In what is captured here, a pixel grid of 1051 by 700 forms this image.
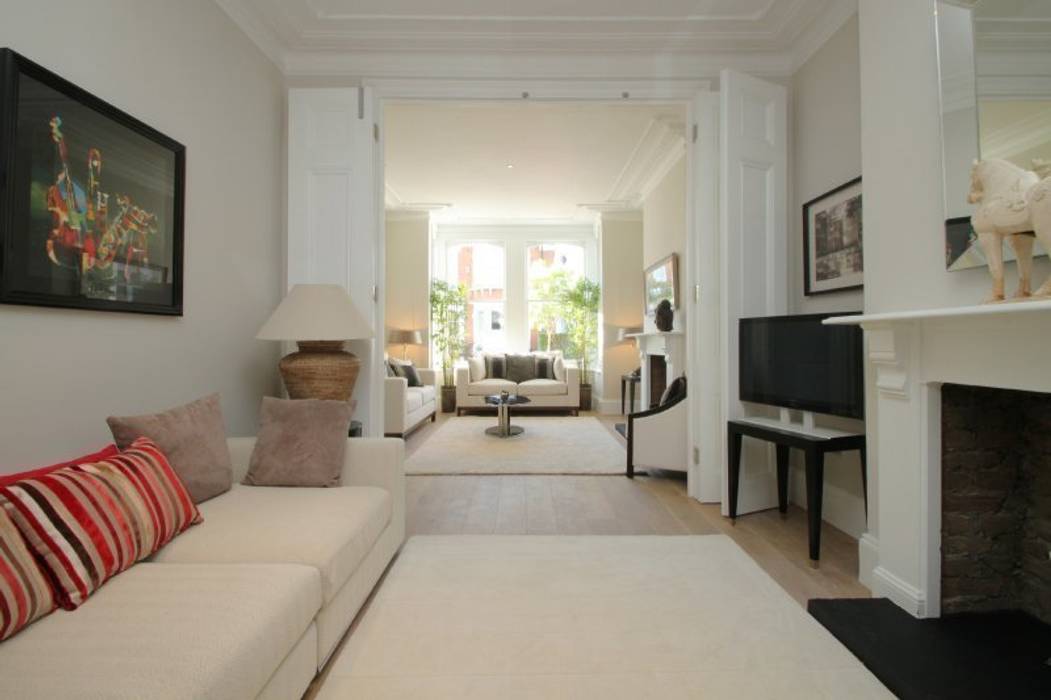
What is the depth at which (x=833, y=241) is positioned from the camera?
9.38ft

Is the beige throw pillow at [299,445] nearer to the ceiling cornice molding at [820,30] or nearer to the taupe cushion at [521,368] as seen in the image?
the ceiling cornice molding at [820,30]

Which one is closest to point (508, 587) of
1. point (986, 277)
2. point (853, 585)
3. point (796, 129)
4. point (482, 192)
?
point (853, 585)

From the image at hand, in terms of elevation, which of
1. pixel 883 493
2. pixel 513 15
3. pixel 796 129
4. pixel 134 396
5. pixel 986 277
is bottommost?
pixel 883 493

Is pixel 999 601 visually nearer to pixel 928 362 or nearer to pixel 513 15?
pixel 928 362

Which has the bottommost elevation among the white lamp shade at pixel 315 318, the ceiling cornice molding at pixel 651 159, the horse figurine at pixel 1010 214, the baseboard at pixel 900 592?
the baseboard at pixel 900 592

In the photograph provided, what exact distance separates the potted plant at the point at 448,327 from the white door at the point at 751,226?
5232 mm

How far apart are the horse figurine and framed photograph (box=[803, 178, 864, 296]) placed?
46.9 inches

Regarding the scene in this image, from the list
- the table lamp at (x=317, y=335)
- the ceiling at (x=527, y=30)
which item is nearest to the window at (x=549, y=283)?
the ceiling at (x=527, y=30)

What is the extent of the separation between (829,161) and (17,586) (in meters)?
3.63

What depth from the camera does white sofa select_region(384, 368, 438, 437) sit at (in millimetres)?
5336

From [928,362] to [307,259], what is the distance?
310 cm

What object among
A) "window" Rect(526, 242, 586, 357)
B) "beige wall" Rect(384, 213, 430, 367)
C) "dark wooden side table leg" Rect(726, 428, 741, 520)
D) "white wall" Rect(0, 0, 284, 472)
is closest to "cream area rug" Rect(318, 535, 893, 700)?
"dark wooden side table leg" Rect(726, 428, 741, 520)

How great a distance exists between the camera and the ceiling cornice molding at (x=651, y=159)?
4.64 metres

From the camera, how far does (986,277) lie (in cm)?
161
